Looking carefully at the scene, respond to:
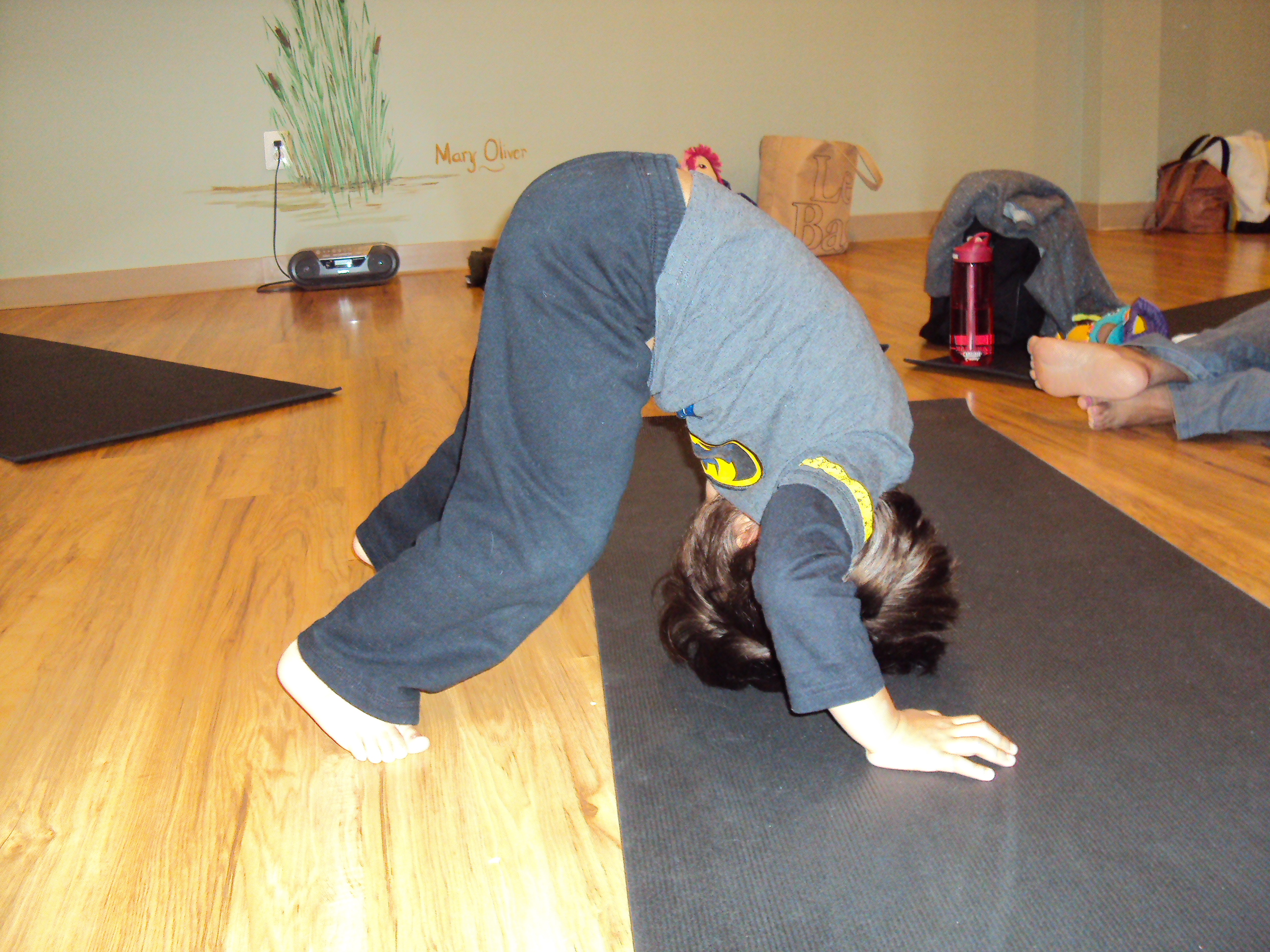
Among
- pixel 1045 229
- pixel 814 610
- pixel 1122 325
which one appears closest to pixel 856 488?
pixel 814 610

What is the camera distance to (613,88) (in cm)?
405

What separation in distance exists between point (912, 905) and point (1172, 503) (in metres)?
0.91

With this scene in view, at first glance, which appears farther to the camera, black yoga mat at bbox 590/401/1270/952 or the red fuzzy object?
the red fuzzy object

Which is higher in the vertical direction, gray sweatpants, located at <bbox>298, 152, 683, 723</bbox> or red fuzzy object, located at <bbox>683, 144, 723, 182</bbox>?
red fuzzy object, located at <bbox>683, 144, 723, 182</bbox>

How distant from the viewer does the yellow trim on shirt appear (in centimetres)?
83

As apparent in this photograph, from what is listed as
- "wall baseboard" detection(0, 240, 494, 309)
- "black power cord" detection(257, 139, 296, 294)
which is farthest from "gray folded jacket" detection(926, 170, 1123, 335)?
"black power cord" detection(257, 139, 296, 294)

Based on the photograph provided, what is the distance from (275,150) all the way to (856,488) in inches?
145

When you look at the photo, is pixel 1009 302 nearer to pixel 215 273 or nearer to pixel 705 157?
pixel 705 157

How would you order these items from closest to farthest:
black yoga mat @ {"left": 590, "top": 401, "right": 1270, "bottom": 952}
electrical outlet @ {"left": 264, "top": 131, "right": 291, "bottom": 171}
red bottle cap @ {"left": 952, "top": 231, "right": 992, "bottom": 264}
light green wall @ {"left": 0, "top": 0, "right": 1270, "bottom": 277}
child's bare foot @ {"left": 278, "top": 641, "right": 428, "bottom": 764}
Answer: black yoga mat @ {"left": 590, "top": 401, "right": 1270, "bottom": 952} < child's bare foot @ {"left": 278, "top": 641, "right": 428, "bottom": 764} < red bottle cap @ {"left": 952, "top": 231, "right": 992, "bottom": 264} < light green wall @ {"left": 0, "top": 0, "right": 1270, "bottom": 277} < electrical outlet @ {"left": 264, "top": 131, "right": 291, "bottom": 171}

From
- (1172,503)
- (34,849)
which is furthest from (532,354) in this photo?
(1172,503)

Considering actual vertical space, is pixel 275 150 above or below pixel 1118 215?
above

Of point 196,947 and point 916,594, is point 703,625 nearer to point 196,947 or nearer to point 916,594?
point 916,594

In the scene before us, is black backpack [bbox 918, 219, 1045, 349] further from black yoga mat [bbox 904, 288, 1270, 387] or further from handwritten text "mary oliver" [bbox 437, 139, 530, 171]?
handwritten text "mary oliver" [bbox 437, 139, 530, 171]

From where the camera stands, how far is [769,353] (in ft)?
2.94
